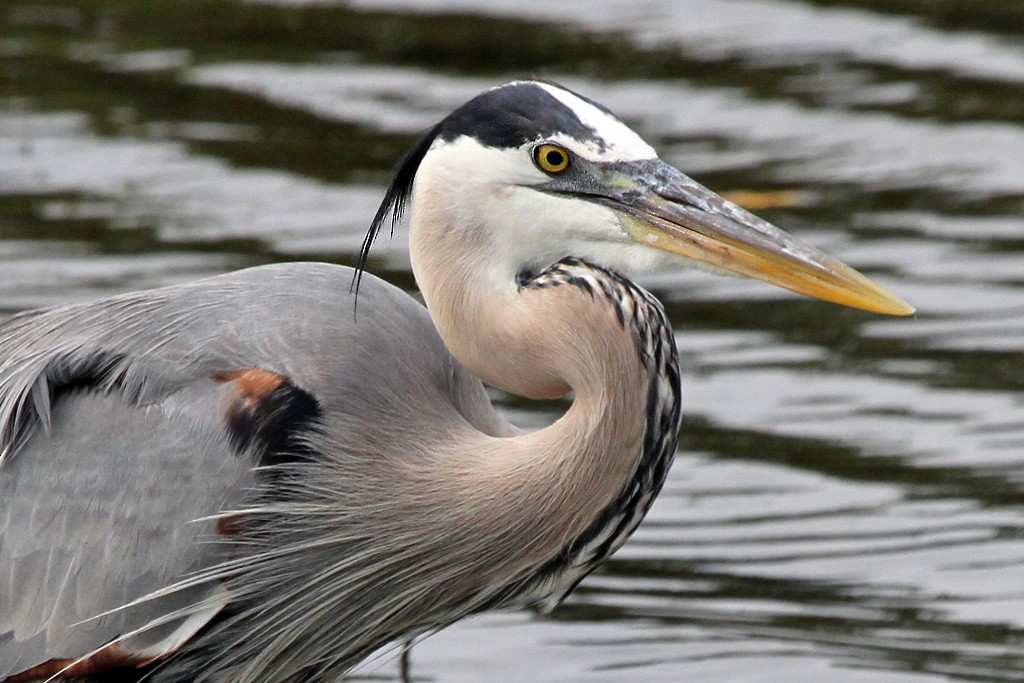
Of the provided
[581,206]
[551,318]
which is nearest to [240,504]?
[551,318]

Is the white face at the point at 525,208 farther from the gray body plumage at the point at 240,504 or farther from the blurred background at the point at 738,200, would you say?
the blurred background at the point at 738,200

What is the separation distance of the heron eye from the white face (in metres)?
0.01

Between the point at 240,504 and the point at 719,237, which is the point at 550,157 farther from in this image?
the point at 240,504

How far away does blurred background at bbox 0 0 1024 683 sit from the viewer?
6512 millimetres

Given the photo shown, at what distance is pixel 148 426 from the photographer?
5.26 m

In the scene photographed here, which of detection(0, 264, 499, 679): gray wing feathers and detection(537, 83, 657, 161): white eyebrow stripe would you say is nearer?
detection(537, 83, 657, 161): white eyebrow stripe

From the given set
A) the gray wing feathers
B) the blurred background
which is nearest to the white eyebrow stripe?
the gray wing feathers

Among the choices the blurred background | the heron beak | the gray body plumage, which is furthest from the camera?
the blurred background

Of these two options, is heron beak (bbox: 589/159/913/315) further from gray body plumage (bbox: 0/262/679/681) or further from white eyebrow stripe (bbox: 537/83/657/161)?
gray body plumage (bbox: 0/262/679/681)

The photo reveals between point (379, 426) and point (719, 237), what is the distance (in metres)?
1.08

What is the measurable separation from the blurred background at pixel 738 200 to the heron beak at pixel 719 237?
1.70 metres

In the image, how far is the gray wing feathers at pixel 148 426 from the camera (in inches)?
204

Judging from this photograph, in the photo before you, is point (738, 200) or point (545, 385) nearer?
point (545, 385)

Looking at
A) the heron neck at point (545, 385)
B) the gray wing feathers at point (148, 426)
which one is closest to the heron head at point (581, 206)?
the heron neck at point (545, 385)
